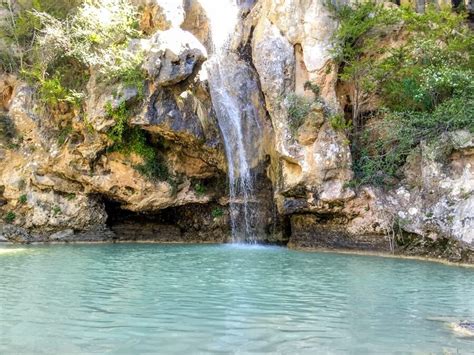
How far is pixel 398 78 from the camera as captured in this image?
17406 mm

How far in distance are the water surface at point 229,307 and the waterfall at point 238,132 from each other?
7.16 meters

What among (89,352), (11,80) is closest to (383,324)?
(89,352)

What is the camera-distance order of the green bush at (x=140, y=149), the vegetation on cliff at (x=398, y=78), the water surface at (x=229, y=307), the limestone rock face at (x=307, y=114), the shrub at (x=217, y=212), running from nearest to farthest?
the water surface at (x=229, y=307), the vegetation on cliff at (x=398, y=78), the limestone rock face at (x=307, y=114), the green bush at (x=140, y=149), the shrub at (x=217, y=212)

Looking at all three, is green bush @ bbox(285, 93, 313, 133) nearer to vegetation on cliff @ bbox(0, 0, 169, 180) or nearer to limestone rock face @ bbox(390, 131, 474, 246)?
limestone rock face @ bbox(390, 131, 474, 246)

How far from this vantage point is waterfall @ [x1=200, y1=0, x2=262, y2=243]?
65.0 ft

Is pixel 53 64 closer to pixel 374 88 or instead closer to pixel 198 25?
pixel 198 25

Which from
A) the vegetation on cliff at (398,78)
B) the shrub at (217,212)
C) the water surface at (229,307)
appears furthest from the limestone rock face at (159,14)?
the water surface at (229,307)

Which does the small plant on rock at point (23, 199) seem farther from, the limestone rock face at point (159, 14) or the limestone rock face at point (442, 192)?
the limestone rock face at point (442, 192)

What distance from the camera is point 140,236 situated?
21.8 metres

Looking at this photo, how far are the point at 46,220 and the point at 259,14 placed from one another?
12988 millimetres

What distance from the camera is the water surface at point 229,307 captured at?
5500mm

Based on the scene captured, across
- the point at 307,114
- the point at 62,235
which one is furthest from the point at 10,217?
the point at 307,114

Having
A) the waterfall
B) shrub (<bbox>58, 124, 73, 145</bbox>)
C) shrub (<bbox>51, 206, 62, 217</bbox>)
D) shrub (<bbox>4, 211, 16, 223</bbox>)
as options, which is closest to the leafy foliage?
shrub (<bbox>58, 124, 73, 145</bbox>)

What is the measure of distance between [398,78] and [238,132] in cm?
669
